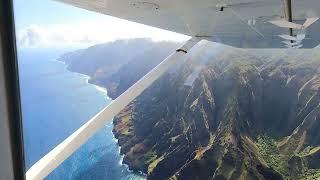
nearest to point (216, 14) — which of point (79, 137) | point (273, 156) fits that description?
point (79, 137)

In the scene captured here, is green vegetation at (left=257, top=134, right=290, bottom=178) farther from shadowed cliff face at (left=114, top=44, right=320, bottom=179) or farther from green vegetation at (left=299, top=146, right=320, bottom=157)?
green vegetation at (left=299, top=146, right=320, bottom=157)

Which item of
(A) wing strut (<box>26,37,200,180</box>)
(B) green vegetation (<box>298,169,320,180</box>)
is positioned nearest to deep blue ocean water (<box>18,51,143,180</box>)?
(A) wing strut (<box>26,37,200,180</box>)

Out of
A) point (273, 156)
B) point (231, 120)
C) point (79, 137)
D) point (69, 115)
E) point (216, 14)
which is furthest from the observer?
point (231, 120)

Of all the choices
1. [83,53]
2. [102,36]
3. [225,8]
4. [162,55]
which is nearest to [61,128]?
[83,53]

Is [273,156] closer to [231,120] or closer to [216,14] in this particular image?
[231,120]

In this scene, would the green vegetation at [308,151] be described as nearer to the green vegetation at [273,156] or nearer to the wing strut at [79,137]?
the green vegetation at [273,156]

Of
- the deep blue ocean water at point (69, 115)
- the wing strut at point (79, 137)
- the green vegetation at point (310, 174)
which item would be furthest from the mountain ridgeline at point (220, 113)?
the wing strut at point (79, 137)

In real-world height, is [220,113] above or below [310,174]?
above

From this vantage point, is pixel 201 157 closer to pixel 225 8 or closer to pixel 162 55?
pixel 162 55
